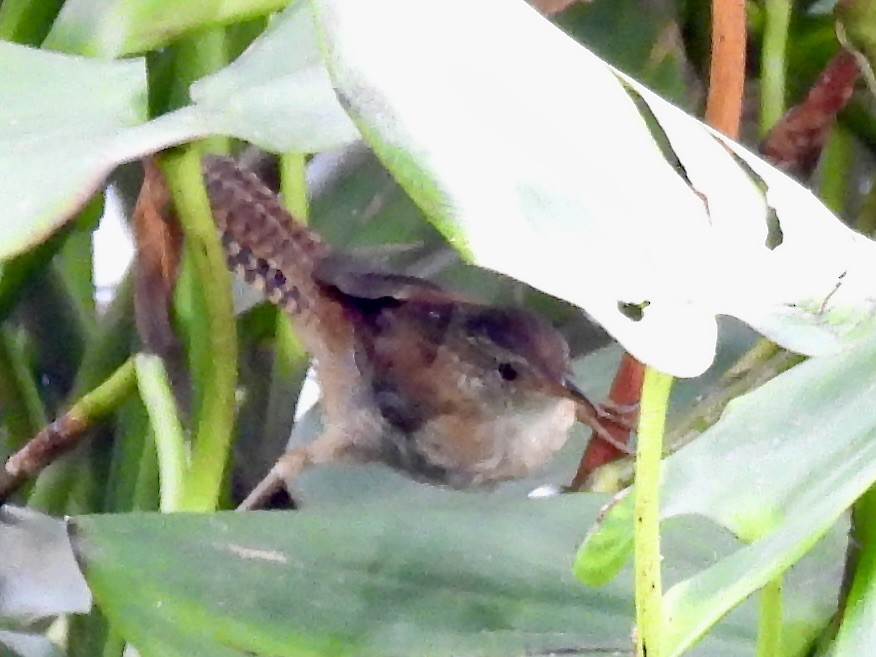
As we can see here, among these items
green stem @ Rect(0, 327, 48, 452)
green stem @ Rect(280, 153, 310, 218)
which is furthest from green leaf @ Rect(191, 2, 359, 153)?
green stem @ Rect(0, 327, 48, 452)

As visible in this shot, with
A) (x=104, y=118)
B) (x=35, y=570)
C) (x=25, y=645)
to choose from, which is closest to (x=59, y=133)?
(x=104, y=118)

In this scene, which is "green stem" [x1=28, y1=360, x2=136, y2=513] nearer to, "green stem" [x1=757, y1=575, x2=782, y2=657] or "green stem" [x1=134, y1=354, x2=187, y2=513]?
"green stem" [x1=134, y1=354, x2=187, y2=513]

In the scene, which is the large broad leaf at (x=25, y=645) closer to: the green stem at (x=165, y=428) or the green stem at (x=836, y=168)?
the green stem at (x=165, y=428)

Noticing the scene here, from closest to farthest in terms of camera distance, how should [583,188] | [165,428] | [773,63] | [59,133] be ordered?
[583,188] → [59,133] → [165,428] → [773,63]

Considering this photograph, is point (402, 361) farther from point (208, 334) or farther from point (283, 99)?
point (283, 99)

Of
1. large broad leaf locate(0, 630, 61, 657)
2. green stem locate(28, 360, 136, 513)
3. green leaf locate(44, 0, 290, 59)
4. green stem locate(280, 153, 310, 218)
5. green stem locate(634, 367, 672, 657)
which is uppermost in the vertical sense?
green leaf locate(44, 0, 290, 59)

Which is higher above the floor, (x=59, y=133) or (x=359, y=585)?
(x=59, y=133)

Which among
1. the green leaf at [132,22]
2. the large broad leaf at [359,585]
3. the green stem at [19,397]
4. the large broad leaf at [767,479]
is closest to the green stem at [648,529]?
the large broad leaf at [767,479]
